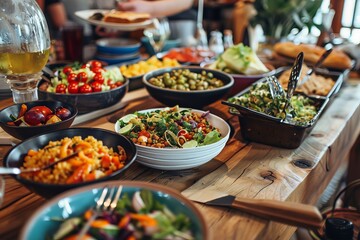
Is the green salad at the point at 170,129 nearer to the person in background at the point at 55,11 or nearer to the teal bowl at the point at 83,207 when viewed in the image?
the teal bowl at the point at 83,207

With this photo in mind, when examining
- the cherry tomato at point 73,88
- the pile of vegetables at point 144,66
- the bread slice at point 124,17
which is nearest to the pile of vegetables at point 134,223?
the cherry tomato at point 73,88

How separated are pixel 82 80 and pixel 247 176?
2.56 ft

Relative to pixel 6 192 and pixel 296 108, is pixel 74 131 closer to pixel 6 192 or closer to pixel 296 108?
pixel 6 192

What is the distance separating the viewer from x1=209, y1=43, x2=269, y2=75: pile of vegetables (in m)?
1.87

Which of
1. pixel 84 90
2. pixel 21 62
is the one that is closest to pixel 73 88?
pixel 84 90

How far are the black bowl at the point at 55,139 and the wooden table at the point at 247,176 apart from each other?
11 cm

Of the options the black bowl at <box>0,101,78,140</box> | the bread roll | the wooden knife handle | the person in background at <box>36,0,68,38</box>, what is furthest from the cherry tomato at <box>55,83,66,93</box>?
the person in background at <box>36,0,68,38</box>

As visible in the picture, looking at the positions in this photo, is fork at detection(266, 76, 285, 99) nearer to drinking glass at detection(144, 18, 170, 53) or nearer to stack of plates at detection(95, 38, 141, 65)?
stack of plates at detection(95, 38, 141, 65)

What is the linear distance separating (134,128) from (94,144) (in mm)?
224

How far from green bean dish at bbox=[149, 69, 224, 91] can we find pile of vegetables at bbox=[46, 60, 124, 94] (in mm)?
187

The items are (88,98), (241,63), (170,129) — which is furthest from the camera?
(241,63)

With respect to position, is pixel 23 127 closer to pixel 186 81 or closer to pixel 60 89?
pixel 60 89

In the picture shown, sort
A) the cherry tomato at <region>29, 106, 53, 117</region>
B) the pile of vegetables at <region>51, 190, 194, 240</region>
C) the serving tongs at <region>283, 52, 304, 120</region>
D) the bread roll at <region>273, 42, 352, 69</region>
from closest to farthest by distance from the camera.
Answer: the pile of vegetables at <region>51, 190, 194, 240</region> < the cherry tomato at <region>29, 106, 53, 117</region> < the serving tongs at <region>283, 52, 304, 120</region> < the bread roll at <region>273, 42, 352, 69</region>

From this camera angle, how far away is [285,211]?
0.92 metres
